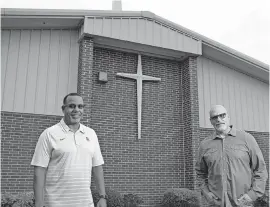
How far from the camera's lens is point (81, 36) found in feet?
28.2

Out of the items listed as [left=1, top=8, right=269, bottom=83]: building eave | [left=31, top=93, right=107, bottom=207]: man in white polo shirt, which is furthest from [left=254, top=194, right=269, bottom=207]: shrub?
[left=31, top=93, right=107, bottom=207]: man in white polo shirt

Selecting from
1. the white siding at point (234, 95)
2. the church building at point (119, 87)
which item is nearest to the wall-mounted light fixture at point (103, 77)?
the church building at point (119, 87)

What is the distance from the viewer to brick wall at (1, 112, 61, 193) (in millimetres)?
7527

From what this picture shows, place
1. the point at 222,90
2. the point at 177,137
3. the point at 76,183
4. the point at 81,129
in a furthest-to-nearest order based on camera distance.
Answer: the point at 222,90 < the point at 177,137 < the point at 81,129 < the point at 76,183

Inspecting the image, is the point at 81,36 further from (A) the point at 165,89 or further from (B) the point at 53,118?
(A) the point at 165,89

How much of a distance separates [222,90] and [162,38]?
3.17m

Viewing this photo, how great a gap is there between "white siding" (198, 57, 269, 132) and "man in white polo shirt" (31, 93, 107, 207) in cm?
788

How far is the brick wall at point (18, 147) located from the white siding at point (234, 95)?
5.49 metres

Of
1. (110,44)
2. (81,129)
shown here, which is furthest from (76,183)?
(110,44)

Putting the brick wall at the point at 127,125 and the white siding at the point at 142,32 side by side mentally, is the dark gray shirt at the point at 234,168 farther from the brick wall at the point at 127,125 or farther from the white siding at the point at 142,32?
the white siding at the point at 142,32

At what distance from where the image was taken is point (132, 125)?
9.25 meters

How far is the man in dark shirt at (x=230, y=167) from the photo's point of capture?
303 centimetres

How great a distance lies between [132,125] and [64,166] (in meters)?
6.43

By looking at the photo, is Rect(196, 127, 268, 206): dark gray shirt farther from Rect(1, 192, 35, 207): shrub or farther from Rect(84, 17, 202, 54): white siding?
Rect(84, 17, 202, 54): white siding
